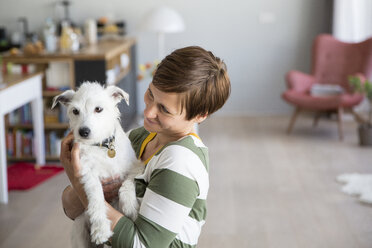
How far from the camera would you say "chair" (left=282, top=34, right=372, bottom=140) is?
496 centimetres

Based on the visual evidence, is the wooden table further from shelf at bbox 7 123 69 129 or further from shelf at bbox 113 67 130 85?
shelf at bbox 113 67 130 85

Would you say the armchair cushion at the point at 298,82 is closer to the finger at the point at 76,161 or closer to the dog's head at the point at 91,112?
the dog's head at the point at 91,112

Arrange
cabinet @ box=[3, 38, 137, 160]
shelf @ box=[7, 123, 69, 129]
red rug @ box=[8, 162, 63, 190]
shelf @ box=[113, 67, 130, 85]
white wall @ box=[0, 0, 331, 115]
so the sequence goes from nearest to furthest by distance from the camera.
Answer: red rug @ box=[8, 162, 63, 190], cabinet @ box=[3, 38, 137, 160], shelf @ box=[7, 123, 69, 129], shelf @ box=[113, 67, 130, 85], white wall @ box=[0, 0, 331, 115]

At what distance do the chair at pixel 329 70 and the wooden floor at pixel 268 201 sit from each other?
400 mm

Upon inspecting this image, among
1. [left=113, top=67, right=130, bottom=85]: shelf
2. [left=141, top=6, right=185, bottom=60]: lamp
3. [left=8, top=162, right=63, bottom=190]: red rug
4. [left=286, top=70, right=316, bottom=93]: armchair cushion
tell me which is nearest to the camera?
[left=8, top=162, right=63, bottom=190]: red rug

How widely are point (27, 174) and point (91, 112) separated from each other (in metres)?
2.63

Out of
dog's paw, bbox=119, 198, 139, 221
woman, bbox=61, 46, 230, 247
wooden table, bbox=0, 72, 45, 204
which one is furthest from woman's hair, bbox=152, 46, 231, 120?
wooden table, bbox=0, 72, 45, 204

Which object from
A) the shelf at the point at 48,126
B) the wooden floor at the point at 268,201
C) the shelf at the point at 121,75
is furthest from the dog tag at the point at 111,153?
the shelf at the point at 121,75

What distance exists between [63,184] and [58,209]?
1.53ft

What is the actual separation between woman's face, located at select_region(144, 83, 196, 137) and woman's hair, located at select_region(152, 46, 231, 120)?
1 centimetres

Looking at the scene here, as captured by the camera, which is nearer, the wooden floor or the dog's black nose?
the dog's black nose

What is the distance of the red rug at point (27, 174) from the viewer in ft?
11.9

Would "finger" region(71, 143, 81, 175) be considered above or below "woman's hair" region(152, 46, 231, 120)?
below

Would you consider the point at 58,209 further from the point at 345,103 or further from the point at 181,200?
the point at 345,103
